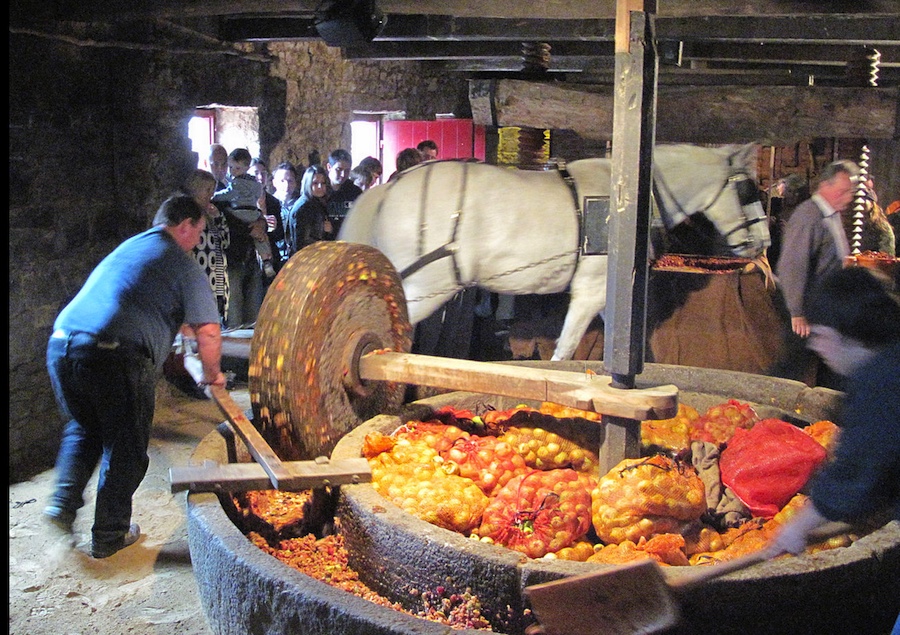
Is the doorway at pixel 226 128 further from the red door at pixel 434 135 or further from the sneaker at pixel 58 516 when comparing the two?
the sneaker at pixel 58 516

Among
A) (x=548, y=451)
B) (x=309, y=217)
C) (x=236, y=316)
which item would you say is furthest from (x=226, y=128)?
(x=548, y=451)

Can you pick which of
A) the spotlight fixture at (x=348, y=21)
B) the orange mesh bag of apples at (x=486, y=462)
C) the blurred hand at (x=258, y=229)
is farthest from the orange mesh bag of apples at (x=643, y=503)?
the blurred hand at (x=258, y=229)

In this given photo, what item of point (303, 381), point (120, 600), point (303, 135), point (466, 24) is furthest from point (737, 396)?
point (303, 135)

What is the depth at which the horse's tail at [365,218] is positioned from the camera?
22.1 feet

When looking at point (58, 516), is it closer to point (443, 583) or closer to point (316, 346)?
point (316, 346)

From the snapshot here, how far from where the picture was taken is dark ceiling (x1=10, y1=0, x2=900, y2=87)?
595 centimetres

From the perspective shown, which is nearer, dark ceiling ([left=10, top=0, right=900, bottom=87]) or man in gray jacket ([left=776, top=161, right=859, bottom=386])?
dark ceiling ([left=10, top=0, right=900, bottom=87])

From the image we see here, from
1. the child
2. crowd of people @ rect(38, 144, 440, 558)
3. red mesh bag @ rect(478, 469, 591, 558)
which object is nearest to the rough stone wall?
the child

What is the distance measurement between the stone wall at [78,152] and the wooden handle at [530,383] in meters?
3.01

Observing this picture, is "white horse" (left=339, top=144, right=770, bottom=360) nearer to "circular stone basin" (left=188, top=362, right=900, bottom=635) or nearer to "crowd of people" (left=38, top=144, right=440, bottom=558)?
"crowd of people" (left=38, top=144, right=440, bottom=558)

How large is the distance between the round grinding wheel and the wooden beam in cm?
360

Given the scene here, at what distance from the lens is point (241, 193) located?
796 centimetres

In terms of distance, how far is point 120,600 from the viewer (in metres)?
4.20

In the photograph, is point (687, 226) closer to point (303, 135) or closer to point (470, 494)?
point (470, 494)
